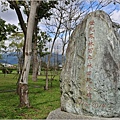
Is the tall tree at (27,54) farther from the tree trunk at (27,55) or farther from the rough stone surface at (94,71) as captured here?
the rough stone surface at (94,71)

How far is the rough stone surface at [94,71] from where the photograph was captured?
16.0 feet

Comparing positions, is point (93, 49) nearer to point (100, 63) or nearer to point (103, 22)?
point (100, 63)

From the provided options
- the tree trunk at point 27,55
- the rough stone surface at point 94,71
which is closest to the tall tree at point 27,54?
the tree trunk at point 27,55

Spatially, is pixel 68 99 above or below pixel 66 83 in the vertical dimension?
below

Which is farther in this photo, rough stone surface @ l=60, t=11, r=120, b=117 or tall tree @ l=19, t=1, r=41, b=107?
tall tree @ l=19, t=1, r=41, b=107

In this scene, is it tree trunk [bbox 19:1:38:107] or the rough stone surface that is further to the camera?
tree trunk [bbox 19:1:38:107]

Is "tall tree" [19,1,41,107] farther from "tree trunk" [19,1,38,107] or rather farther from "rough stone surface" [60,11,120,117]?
"rough stone surface" [60,11,120,117]

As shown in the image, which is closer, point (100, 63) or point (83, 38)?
point (100, 63)

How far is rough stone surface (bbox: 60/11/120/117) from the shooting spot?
4883 mm

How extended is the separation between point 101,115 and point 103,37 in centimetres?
178

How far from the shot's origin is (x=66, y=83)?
17.5 ft

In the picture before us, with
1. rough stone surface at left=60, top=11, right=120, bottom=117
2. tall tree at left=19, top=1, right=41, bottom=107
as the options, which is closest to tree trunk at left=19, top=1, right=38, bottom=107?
tall tree at left=19, top=1, right=41, bottom=107

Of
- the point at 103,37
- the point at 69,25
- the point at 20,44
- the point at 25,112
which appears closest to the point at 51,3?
the point at 69,25

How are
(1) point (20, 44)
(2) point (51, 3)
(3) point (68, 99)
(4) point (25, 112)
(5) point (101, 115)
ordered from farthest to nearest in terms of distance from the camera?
(1) point (20, 44) < (2) point (51, 3) < (4) point (25, 112) < (3) point (68, 99) < (5) point (101, 115)
